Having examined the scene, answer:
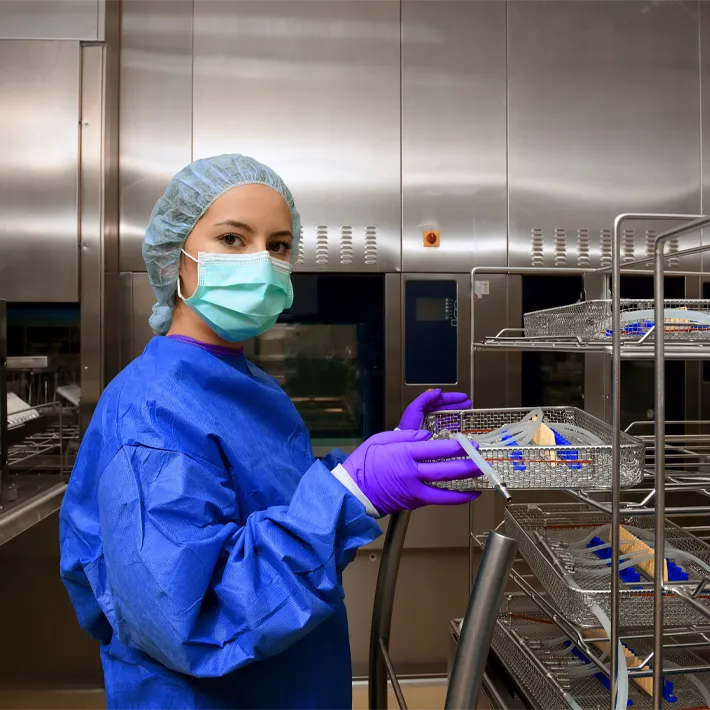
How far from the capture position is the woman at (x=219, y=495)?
77cm

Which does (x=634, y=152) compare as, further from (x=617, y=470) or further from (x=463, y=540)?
(x=617, y=470)

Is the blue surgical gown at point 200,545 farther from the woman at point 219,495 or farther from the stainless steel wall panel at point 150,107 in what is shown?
the stainless steel wall panel at point 150,107

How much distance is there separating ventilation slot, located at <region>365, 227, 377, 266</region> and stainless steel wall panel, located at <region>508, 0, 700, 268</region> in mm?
576

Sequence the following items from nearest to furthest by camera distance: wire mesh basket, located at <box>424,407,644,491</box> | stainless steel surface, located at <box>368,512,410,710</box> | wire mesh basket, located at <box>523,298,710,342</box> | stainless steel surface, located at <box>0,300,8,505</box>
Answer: wire mesh basket, located at <box>424,407,644,491</box> < wire mesh basket, located at <box>523,298,710,342</box> < stainless steel surface, located at <box>368,512,410,710</box> < stainless steel surface, located at <box>0,300,8,505</box>

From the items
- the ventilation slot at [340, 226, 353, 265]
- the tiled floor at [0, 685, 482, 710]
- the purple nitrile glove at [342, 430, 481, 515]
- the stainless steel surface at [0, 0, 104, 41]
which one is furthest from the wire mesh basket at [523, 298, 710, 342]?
the stainless steel surface at [0, 0, 104, 41]

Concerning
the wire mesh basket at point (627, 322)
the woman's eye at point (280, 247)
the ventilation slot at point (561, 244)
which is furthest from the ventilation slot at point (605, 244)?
the woman's eye at point (280, 247)

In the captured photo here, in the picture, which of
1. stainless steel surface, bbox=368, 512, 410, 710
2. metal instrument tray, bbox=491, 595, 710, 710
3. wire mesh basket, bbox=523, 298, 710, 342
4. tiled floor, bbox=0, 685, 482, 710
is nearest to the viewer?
wire mesh basket, bbox=523, 298, 710, 342

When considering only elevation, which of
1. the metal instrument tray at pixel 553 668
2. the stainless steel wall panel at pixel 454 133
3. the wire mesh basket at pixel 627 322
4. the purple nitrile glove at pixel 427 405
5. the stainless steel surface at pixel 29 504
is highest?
the stainless steel wall panel at pixel 454 133

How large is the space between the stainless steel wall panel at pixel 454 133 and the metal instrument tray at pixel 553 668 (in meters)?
1.41

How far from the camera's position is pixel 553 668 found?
1.30 metres

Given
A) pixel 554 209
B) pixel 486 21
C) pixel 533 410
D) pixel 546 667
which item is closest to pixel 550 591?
pixel 546 667

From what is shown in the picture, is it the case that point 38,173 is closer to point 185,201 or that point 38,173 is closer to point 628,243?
point 185,201

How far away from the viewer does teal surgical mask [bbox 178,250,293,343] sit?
41.1 inches

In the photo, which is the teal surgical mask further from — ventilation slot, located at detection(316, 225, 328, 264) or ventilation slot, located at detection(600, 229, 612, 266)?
ventilation slot, located at detection(600, 229, 612, 266)
